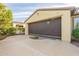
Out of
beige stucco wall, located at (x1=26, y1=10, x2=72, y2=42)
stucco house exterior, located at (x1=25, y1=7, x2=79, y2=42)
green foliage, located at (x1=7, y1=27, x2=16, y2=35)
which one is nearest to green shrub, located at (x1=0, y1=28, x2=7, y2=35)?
green foliage, located at (x1=7, y1=27, x2=16, y2=35)

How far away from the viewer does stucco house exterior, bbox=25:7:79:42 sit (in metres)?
7.84

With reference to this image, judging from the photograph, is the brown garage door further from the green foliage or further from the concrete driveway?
the green foliage

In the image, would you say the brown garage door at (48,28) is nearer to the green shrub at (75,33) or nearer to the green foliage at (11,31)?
the green shrub at (75,33)

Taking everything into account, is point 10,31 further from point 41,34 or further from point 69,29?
point 69,29

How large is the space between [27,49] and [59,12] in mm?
3067

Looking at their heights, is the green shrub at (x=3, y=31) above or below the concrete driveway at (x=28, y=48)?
above

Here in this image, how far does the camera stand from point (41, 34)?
8.81m

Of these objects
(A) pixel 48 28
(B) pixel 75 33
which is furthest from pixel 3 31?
(B) pixel 75 33

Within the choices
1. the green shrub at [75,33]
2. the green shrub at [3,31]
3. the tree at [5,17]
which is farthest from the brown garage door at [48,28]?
the green shrub at [3,31]

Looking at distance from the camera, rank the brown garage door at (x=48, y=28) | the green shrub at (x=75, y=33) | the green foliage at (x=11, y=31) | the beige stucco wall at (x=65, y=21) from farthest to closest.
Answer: the brown garage door at (x=48, y=28)
the beige stucco wall at (x=65, y=21)
the green shrub at (x=75, y=33)
the green foliage at (x=11, y=31)

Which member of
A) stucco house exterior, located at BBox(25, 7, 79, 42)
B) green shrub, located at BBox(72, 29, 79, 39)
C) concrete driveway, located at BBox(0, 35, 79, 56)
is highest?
stucco house exterior, located at BBox(25, 7, 79, 42)

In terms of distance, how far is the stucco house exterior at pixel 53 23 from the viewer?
25.7 feet

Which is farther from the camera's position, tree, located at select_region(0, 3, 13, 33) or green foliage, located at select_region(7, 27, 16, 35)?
tree, located at select_region(0, 3, 13, 33)

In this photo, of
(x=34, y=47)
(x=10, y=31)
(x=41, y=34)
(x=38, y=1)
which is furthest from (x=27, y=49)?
(x=41, y=34)
